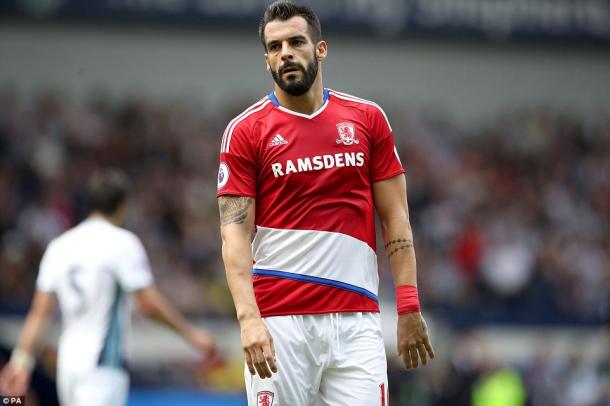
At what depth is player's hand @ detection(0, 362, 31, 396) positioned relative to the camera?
7.20 meters

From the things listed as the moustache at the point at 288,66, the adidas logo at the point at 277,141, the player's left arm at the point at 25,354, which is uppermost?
the moustache at the point at 288,66

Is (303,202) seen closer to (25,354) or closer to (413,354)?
(413,354)

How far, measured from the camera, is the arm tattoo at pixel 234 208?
541 centimetres

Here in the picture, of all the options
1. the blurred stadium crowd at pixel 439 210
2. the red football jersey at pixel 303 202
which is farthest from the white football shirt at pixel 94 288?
the blurred stadium crowd at pixel 439 210

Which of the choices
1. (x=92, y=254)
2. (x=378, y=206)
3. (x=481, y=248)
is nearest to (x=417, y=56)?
(x=481, y=248)

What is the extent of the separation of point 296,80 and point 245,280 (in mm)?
990

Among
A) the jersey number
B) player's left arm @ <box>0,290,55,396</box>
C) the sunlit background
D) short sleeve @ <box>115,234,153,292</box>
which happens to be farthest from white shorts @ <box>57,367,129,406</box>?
the sunlit background

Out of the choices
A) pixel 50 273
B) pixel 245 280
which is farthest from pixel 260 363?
pixel 50 273

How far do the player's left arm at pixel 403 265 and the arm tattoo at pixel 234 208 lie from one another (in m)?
0.70

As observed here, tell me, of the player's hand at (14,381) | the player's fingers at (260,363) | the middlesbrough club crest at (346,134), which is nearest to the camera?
the player's fingers at (260,363)

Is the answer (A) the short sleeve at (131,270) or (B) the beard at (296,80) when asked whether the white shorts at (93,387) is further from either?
(B) the beard at (296,80)

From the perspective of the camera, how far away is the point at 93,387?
7.33 meters

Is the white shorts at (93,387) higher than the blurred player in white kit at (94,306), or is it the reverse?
the blurred player in white kit at (94,306)

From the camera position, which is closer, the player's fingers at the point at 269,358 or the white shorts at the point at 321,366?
the player's fingers at the point at 269,358
